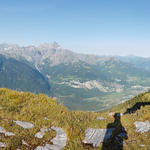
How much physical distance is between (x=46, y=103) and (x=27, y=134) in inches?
291

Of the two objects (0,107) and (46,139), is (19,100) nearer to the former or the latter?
(0,107)

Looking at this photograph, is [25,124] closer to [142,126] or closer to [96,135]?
[96,135]

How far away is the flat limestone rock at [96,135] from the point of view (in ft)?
44.6

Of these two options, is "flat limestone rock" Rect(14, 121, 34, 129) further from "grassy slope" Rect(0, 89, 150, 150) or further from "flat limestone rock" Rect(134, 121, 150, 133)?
"flat limestone rock" Rect(134, 121, 150, 133)

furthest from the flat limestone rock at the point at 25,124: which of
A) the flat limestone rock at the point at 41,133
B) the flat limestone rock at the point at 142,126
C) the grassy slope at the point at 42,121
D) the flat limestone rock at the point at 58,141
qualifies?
the flat limestone rock at the point at 142,126

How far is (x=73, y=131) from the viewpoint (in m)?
14.5

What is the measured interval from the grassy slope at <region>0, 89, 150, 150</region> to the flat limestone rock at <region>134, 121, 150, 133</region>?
50 cm

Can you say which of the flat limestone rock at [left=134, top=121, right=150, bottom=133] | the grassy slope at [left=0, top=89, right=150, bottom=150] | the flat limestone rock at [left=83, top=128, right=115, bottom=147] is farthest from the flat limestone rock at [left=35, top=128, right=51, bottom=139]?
the flat limestone rock at [left=134, top=121, right=150, bottom=133]

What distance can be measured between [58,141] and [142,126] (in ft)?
29.5

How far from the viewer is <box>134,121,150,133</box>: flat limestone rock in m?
15.7

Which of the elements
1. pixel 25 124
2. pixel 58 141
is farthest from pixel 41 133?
pixel 25 124

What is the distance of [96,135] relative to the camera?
1474cm

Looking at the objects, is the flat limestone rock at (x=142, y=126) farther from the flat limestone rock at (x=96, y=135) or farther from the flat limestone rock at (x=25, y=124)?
the flat limestone rock at (x=25, y=124)

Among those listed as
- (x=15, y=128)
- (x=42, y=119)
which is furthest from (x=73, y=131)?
(x=15, y=128)
